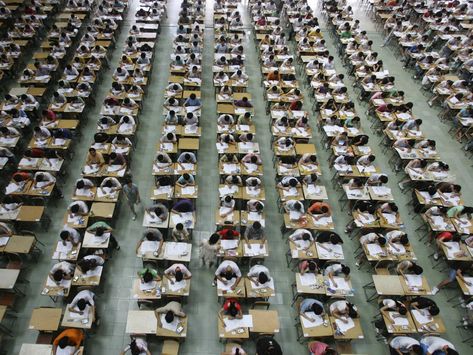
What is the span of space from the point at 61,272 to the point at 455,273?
9295mm

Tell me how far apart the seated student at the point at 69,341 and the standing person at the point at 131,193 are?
11.7 feet

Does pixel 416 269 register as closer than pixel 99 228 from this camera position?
Yes

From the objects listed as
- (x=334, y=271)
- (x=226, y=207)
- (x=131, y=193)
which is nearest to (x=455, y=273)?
(x=334, y=271)

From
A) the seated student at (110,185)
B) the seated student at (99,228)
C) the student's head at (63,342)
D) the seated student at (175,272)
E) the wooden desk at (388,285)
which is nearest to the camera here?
the student's head at (63,342)

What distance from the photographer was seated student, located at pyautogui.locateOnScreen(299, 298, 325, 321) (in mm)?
7598

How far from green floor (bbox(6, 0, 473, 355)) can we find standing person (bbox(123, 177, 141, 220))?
0.51 meters

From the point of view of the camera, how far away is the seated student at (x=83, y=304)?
7.39 metres

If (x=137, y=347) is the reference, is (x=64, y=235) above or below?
above

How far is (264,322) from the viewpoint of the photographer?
761 cm

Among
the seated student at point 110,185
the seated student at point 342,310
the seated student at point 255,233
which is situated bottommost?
the seated student at point 342,310

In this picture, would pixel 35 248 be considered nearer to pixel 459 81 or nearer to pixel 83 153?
pixel 83 153

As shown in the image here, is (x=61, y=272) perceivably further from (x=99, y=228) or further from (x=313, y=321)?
(x=313, y=321)

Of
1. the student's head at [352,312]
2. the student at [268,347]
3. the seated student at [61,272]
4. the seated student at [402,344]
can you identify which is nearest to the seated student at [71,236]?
the seated student at [61,272]

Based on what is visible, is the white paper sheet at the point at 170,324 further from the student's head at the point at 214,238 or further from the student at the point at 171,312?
the student's head at the point at 214,238
